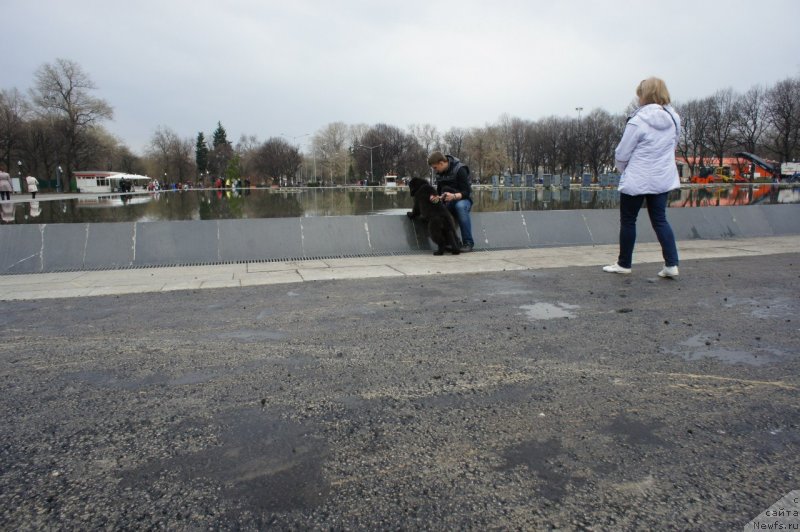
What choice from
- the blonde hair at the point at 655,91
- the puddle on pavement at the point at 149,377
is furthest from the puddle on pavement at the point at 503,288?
the blonde hair at the point at 655,91

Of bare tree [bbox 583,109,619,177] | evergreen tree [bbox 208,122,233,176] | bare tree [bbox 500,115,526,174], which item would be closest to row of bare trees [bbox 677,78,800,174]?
bare tree [bbox 583,109,619,177]

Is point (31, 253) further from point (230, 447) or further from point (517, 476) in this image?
point (517, 476)

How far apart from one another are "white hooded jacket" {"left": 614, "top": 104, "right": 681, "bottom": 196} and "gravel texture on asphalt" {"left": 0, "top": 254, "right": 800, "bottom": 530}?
6.26 feet

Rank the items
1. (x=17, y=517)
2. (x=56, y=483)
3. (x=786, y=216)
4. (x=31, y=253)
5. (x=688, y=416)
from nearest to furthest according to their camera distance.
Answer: (x=17, y=517) → (x=56, y=483) → (x=688, y=416) → (x=31, y=253) → (x=786, y=216)

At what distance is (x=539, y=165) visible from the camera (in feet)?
351

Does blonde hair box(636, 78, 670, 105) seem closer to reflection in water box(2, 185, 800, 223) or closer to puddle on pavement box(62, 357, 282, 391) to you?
puddle on pavement box(62, 357, 282, 391)

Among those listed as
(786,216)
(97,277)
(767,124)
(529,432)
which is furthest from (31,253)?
(767,124)

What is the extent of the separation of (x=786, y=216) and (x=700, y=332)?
344 inches

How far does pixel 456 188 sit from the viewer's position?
27.1ft

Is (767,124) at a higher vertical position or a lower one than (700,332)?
higher

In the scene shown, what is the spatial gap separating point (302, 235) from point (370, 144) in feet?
369

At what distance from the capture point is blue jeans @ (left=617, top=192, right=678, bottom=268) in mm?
5699

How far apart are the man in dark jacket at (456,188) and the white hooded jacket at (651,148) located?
2720 millimetres

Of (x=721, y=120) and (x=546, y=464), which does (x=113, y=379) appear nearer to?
(x=546, y=464)
